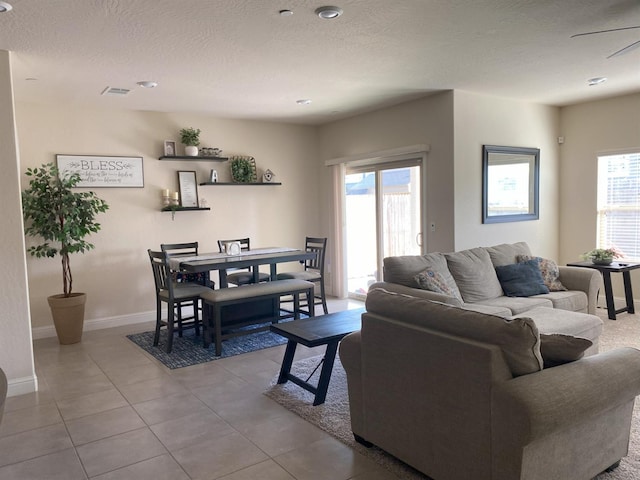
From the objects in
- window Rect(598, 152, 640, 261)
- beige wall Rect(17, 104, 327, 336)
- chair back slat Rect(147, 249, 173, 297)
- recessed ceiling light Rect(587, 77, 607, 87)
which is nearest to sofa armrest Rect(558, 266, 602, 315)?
window Rect(598, 152, 640, 261)

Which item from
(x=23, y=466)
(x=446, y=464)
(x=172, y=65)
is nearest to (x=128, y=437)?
(x=23, y=466)

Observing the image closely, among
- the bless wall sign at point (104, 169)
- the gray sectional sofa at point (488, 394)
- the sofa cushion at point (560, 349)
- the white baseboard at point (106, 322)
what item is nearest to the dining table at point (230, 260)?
the white baseboard at point (106, 322)

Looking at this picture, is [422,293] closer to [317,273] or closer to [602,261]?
[317,273]

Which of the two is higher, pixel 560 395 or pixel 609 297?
pixel 560 395

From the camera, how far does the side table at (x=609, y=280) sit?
5.11 m

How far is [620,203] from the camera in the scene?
19.1 feet

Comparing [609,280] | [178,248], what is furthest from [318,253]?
[609,280]

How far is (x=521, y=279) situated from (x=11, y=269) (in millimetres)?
4335

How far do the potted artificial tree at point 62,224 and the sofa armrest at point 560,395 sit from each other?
4.40 meters

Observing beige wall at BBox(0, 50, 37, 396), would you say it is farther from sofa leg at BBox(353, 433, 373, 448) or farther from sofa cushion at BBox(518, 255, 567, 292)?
sofa cushion at BBox(518, 255, 567, 292)

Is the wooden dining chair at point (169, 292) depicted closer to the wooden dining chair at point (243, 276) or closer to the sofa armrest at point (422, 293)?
the wooden dining chair at point (243, 276)

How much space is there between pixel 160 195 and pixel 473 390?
4.86m

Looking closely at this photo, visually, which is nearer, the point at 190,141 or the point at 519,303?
the point at 519,303

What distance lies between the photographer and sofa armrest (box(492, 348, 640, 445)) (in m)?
1.78
